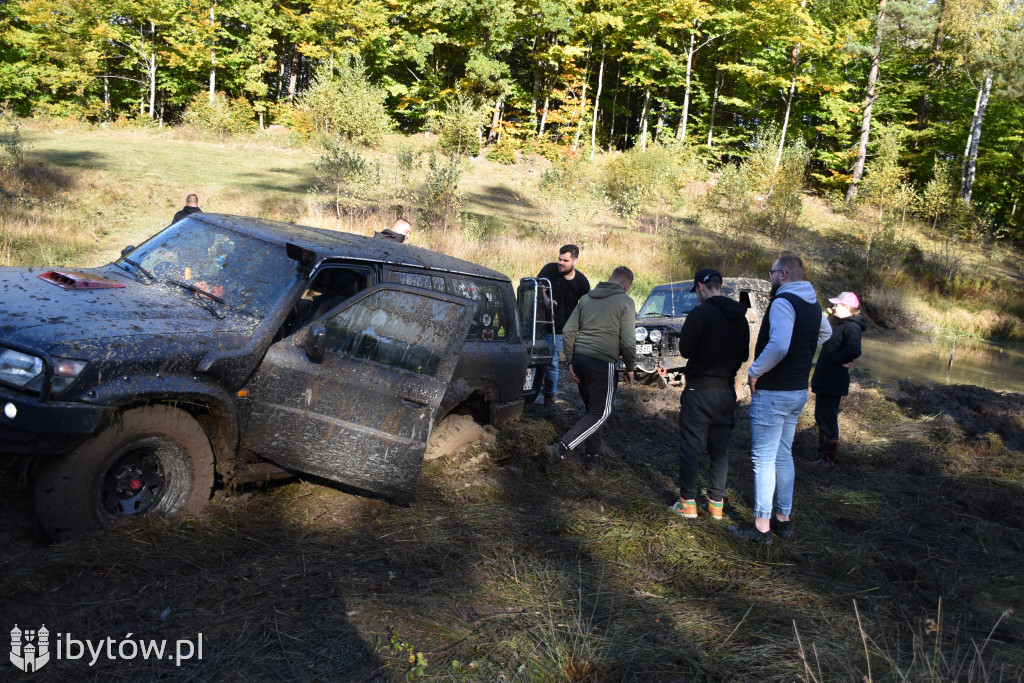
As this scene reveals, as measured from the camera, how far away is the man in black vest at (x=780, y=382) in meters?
5.16

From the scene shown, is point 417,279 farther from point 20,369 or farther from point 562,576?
point 20,369

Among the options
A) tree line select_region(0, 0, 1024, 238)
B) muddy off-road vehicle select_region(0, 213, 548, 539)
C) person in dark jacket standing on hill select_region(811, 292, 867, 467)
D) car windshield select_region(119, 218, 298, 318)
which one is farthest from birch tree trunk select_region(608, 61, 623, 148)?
muddy off-road vehicle select_region(0, 213, 548, 539)

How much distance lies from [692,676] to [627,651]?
1.10 feet

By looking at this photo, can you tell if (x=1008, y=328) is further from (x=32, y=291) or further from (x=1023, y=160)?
(x=32, y=291)

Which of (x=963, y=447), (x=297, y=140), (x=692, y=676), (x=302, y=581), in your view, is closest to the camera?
(x=692, y=676)

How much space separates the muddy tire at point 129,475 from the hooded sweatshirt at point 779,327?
3.82m

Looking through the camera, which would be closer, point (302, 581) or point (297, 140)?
point (302, 581)

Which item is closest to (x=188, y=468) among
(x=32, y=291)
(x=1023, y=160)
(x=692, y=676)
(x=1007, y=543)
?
(x=32, y=291)

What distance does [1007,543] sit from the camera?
227 inches

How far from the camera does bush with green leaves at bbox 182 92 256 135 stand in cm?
3647

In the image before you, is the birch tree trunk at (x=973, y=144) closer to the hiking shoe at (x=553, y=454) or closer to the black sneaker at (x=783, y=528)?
the black sneaker at (x=783, y=528)

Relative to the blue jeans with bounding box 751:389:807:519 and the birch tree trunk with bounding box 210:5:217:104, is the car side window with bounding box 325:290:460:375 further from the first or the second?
the birch tree trunk with bounding box 210:5:217:104

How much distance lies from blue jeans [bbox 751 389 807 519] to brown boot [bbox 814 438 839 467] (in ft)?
8.35

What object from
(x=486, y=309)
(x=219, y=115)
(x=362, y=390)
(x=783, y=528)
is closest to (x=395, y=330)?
(x=362, y=390)
